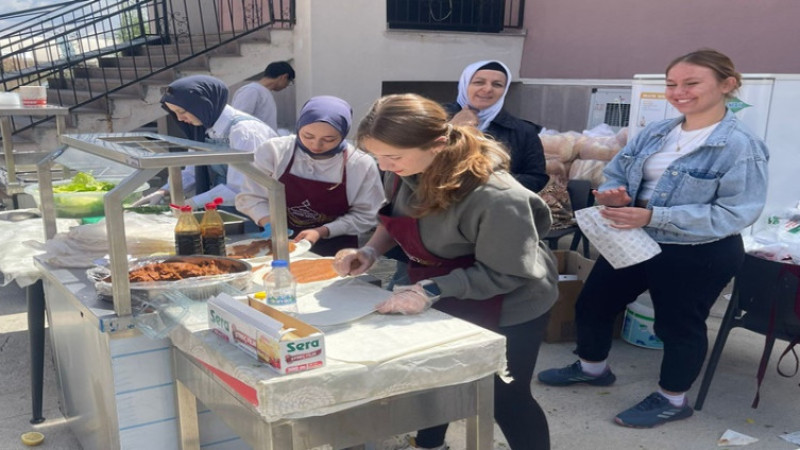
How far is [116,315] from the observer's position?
1.93 m

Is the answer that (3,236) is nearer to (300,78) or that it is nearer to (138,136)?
(138,136)

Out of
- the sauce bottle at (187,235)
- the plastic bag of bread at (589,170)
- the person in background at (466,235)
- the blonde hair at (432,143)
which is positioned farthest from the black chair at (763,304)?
the sauce bottle at (187,235)

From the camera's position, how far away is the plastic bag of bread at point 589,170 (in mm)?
5301

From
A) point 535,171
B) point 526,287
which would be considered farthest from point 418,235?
point 535,171

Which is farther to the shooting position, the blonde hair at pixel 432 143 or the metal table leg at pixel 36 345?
the metal table leg at pixel 36 345

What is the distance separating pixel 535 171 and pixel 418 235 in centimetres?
145

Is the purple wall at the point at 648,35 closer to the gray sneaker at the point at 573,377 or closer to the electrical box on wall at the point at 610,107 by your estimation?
the electrical box on wall at the point at 610,107

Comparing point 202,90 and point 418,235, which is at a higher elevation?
point 202,90

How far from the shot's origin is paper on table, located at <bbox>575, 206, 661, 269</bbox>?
2.91 m

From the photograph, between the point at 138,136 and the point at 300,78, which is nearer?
the point at 138,136

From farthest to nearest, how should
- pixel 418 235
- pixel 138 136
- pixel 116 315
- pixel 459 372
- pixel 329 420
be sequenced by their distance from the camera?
pixel 138 136 < pixel 418 235 < pixel 116 315 < pixel 459 372 < pixel 329 420

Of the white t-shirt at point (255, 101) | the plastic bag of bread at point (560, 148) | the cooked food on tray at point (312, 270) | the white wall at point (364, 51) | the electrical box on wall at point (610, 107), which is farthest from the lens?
the white wall at point (364, 51)

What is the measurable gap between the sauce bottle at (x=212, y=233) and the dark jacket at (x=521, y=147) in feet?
4.52

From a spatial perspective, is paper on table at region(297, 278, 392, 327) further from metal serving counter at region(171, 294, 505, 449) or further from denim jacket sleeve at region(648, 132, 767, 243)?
denim jacket sleeve at region(648, 132, 767, 243)
